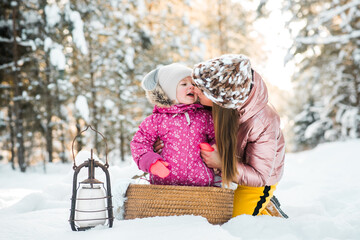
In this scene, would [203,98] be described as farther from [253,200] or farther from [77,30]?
[77,30]

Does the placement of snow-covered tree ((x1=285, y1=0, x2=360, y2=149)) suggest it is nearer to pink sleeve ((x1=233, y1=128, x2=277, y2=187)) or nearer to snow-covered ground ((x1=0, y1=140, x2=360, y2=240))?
snow-covered ground ((x1=0, y1=140, x2=360, y2=240))

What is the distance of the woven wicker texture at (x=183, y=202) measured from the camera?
177cm

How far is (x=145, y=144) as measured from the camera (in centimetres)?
203

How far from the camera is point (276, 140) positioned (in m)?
2.02

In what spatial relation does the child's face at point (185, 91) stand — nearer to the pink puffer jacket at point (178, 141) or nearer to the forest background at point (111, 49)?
the pink puffer jacket at point (178, 141)

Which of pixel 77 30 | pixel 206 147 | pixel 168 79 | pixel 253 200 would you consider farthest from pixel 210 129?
pixel 77 30

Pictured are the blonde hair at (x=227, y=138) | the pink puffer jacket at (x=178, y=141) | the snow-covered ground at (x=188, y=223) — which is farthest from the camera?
the pink puffer jacket at (x=178, y=141)

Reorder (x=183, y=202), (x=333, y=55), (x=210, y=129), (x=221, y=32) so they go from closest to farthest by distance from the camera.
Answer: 1. (x=183, y=202)
2. (x=210, y=129)
3. (x=221, y=32)
4. (x=333, y=55)

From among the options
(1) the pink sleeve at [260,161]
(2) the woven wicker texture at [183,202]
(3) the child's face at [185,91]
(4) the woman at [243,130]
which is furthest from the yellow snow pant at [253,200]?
(3) the child's face at [185,91]

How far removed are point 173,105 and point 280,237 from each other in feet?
3.44

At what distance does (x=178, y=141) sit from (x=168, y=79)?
1.44ft

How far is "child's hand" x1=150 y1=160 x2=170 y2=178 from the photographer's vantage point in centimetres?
178

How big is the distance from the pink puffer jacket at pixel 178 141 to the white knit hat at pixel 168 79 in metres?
0.12

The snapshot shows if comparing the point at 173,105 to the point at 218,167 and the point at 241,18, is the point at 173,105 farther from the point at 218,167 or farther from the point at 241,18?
the point at 241,18
